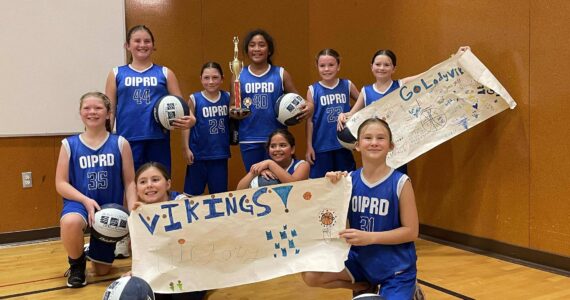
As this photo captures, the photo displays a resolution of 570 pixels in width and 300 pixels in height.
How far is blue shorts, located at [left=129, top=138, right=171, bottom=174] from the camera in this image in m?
4.47

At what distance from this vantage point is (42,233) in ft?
17.6

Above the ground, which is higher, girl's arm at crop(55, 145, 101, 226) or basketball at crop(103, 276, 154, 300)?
girl's arm at crop(55, 145, 101, 226)

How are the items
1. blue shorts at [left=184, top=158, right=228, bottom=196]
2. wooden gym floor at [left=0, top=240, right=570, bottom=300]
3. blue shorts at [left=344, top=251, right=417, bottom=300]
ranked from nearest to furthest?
blue shorts at [left=344, top=251, right=417, bottom=300], wooden gym floor at [left=0, top=240, right=570, bottom=300], blue shorts at [left=184, top=158, right=228, bottom=196]

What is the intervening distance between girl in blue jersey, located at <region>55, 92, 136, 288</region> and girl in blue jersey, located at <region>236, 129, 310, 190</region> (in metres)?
0.88

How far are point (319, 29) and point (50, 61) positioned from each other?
3056 mm

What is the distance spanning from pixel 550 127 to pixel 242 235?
100 inches

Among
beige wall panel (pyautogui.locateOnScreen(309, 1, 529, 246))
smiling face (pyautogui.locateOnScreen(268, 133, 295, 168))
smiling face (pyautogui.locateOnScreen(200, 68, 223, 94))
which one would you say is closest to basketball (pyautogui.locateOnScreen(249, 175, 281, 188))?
smiling face (pyautogui.locateOnScreen(268, 133, 295, 168))

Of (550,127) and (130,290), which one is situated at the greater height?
(550,127)

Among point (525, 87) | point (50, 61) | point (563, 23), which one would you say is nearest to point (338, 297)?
point (525, 87)

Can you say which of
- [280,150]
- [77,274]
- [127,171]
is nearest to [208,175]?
[127,171]

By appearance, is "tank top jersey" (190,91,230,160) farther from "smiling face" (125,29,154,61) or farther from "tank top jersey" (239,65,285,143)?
"smiling face" (125,29,154,61)

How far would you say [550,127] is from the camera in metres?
4.07

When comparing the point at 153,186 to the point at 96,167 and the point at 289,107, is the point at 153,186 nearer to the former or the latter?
the point at 96,167

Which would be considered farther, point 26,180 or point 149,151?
point 26,180
